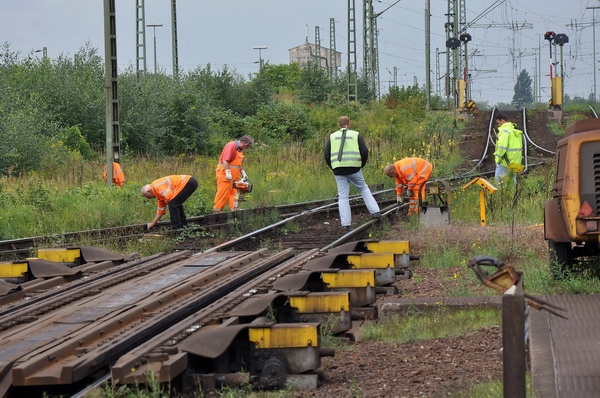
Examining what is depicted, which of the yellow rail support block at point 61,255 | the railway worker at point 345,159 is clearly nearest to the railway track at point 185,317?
the yellow rail support block at point 61,255

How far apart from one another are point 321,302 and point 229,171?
1140 cm

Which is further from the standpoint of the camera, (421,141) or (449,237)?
(421,141)

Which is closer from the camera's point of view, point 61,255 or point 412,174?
point 61,255

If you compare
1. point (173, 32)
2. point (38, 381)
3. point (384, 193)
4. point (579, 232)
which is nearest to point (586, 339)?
point (579, 232)

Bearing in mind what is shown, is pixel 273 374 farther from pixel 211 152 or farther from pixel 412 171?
pixel 211 152

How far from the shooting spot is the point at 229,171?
65.5 ft

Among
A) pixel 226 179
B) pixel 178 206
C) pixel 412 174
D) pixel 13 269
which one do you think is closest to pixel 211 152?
pixel 226 179

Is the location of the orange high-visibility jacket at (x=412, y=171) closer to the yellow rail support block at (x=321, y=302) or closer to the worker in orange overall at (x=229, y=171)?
the worker in orange overall at (x=229, y=171)

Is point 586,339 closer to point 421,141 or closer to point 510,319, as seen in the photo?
point 510,319

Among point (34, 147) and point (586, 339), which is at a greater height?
point (34, 147)

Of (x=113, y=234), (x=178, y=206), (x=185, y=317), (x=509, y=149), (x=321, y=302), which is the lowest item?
(x=185, y=317)

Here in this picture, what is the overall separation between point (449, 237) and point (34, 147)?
20438 millimetres

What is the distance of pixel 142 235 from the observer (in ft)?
53.2

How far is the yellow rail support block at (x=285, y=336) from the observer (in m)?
7.12
